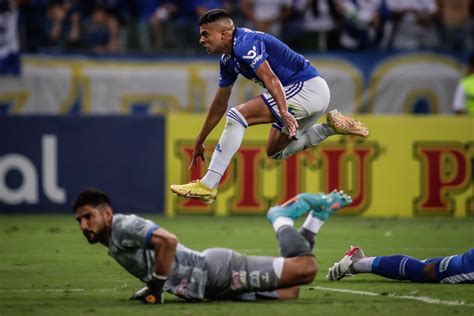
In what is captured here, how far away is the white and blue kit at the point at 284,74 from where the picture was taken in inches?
419

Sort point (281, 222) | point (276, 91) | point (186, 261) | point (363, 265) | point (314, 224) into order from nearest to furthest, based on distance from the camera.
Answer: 1. point (186, 261)
2. point (281, 222)
3. point (314, 224)
4. point (363, 265)
5. point (276, 91)

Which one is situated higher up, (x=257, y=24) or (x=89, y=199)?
(x=257, y=24)

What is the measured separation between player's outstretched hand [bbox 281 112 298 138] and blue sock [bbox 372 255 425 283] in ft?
4.89

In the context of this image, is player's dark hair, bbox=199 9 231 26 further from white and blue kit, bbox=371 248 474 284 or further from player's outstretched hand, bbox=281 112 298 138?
white and blue kit, bbox=371 248 474 284

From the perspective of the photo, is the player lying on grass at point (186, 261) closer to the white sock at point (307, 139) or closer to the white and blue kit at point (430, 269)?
the white and blue kit at point (430, 269)

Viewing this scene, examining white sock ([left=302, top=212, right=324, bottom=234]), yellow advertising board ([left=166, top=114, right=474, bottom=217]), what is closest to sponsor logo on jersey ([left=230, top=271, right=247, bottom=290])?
white sock ([left=302, top=212, right=324, bottom=234])

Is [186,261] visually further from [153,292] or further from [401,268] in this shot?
[401,268]

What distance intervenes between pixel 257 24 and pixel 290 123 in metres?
10.1

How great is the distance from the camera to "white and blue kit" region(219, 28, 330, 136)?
34.9 feet

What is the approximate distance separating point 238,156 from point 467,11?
5505 mm

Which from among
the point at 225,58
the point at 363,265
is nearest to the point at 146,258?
the point at 363,265

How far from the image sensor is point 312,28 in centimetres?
2067

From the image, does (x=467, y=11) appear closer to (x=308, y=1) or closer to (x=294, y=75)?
(x=308, y=1)

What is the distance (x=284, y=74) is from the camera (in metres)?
11.1
